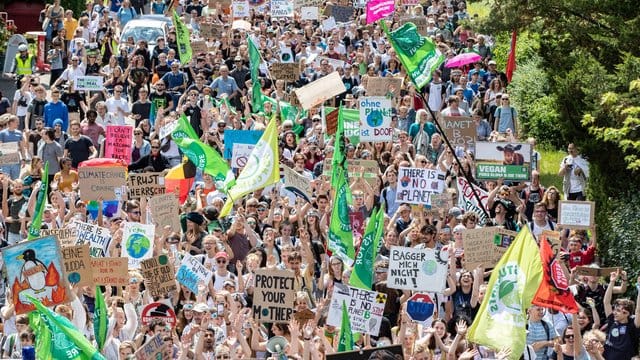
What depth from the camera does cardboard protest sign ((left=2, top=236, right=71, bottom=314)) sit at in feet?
53.9

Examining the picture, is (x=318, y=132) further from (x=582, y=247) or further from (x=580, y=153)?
(x=582, y=247)

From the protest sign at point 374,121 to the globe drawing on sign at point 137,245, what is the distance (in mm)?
5936

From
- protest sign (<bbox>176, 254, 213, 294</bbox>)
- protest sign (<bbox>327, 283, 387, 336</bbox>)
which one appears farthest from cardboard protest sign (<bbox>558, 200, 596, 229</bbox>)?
protest sign (<bbox>176, 254, 213, 294</bbox>)

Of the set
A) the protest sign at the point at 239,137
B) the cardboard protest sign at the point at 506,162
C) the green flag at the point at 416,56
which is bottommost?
the cardboard protest sign at the point at 506,162

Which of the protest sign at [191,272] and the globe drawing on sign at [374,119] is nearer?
the protest sign at [191,272]

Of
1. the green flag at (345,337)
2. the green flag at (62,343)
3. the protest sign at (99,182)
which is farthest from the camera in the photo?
the protest sign at (99,182)

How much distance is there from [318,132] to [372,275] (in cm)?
726

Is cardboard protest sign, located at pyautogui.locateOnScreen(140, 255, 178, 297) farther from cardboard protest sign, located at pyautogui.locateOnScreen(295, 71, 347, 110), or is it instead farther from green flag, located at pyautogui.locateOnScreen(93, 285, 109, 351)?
cardboard protest sign, located at pyautogui.locateOnScreen(295, 71, 347, 110)

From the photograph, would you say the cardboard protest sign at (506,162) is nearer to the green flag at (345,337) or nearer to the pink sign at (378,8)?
the green flag at (345,337)

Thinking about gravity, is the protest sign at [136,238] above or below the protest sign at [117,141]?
below

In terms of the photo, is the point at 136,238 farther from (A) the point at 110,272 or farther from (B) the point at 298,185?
(B) the point at 298,185

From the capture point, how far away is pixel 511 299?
15.3 meters

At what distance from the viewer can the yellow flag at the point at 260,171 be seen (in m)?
19.6

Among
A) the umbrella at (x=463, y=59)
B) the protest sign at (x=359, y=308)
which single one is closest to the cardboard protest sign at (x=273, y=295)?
the protest sign at (x=359, y=308)
